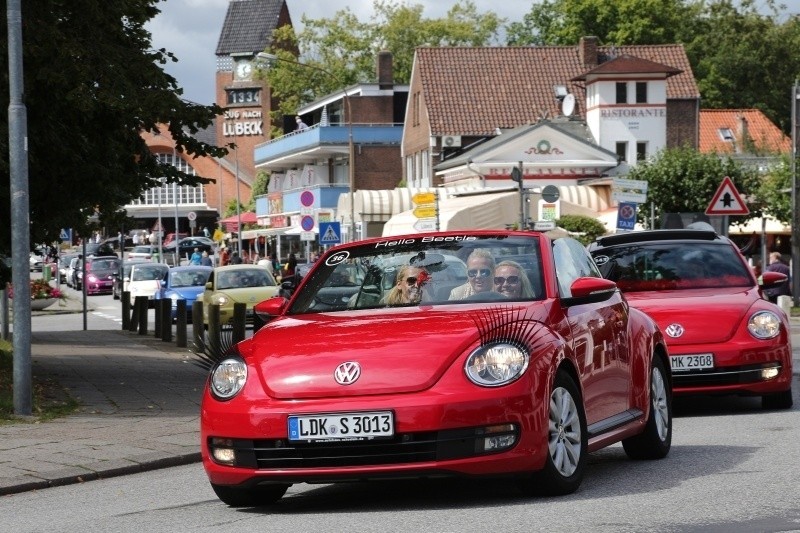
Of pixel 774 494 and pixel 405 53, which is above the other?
pixel 405 53

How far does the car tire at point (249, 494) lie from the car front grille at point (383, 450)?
58 cm

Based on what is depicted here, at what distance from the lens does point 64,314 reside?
5362 cm

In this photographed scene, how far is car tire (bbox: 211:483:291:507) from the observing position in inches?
357

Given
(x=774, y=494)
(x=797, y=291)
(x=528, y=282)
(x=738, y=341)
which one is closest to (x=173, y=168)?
(x=738, y=341)

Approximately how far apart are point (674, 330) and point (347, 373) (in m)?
6.39

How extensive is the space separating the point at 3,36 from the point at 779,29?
308 feet

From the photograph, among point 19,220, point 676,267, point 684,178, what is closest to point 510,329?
point 676,267

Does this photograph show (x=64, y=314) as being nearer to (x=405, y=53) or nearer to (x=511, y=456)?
(x=511, y=456)

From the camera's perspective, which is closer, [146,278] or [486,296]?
[486,296]

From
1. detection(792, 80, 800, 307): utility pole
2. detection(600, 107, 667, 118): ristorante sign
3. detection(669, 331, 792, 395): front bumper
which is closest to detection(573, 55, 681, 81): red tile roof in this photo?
detection(600, 107, 667, 118): ristorante sign

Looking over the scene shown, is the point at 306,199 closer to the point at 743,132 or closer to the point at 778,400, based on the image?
the point at 778,400

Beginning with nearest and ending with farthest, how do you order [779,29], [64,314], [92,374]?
1. [92,374]
2. [64,314]
3. [779,29]

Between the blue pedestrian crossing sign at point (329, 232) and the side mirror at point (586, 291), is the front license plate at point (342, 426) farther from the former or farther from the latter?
the blue pedestrian crossing sign at point (329, 232)

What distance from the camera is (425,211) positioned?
4650 centimetres
